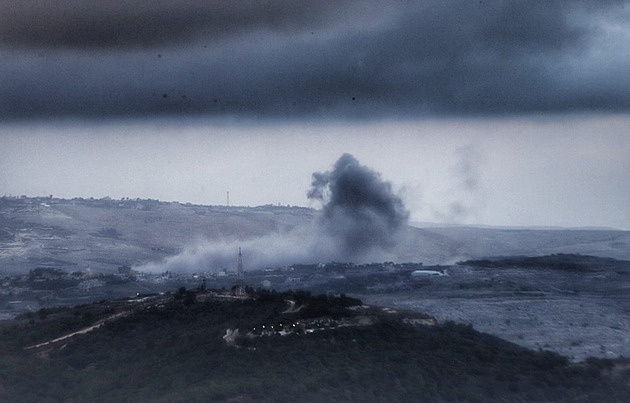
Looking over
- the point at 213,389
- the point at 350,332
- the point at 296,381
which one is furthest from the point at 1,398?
the point at 350,332

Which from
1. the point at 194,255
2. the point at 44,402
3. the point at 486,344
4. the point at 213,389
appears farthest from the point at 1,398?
the point at 194,255

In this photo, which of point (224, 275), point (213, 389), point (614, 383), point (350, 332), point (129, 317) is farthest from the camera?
point (224, 275)

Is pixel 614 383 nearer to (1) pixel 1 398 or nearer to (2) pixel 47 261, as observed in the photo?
(1) pixel 1 398

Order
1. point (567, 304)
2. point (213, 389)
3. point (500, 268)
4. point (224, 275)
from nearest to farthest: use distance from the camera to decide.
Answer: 1. point (213, 389)
2. point (567, 304)
3. point (500, 268)
4. point (224, 275)

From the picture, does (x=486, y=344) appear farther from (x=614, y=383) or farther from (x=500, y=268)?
(x=500, y=268)

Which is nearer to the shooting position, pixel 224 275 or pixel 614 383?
pixel 614 383

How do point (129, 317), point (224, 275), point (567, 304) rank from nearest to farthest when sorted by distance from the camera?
point (129, 317), point (567, 304), point (224, 275)
